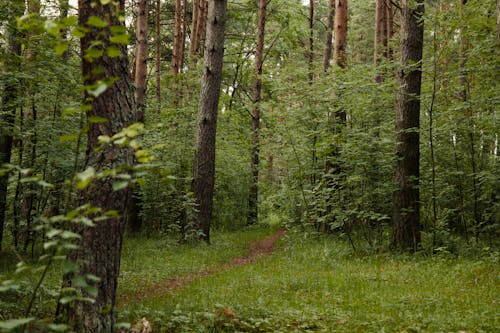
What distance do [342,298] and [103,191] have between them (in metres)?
4.51

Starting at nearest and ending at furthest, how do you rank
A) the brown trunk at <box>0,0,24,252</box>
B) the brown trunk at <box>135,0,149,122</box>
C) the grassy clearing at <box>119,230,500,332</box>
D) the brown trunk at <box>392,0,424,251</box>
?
the grassy clearing at <box>119,230,500,332</box>, the brown trunk at <box>0,0,24,252</box>, the brown trunk at <box>392,0,424,251</box>, the brown trunk at <box>135,0,149,122</box>

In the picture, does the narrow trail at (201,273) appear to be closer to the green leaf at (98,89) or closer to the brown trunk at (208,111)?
the brown trunk at (208,111)

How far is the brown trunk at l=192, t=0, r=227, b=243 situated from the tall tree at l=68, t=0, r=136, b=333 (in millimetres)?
10102

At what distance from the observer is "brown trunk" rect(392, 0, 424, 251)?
10.9 m

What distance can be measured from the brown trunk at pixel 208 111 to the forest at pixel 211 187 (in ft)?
0.17

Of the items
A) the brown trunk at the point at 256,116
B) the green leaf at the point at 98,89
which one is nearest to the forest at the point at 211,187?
the green leaf at the point at 98,89

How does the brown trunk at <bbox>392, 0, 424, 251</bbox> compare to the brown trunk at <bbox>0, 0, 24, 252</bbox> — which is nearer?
the brown trunk at <bbox>0, 0, 24, 252</bbox>

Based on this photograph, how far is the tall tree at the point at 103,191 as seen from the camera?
4062 millimetres

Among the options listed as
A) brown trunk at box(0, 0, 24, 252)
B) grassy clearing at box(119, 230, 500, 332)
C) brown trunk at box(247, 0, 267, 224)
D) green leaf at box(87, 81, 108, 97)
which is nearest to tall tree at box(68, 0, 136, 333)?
grassy clearing at box(119, 230, 500, 332)

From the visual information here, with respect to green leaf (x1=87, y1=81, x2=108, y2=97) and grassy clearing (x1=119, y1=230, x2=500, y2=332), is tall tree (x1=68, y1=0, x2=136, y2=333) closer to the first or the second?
grassy clearing (x1=119, y1=230, x2=500, y2=332)

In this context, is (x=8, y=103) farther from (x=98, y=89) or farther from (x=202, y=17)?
(x=202, y=17)

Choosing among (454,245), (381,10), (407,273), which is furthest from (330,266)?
(381,10)

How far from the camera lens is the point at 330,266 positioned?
410 inches

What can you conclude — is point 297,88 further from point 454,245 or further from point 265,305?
point 265,305
